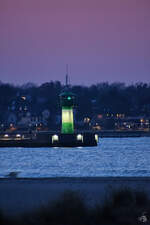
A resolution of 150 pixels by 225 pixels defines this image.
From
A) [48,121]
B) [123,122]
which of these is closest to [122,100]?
[123,122]

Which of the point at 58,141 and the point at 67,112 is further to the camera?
the point at 58,141

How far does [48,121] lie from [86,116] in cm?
791

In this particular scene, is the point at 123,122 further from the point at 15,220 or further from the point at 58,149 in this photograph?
the point at 15,220

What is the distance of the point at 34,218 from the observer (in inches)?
567

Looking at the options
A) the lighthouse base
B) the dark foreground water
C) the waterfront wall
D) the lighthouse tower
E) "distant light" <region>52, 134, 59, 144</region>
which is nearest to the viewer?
the waterfront wall

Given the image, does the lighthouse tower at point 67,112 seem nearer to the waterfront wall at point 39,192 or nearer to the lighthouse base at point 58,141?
the lighthouse base at point 58,141

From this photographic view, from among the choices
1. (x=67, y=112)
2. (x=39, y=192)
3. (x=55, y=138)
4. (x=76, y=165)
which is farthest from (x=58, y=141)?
(x=39, y=192)


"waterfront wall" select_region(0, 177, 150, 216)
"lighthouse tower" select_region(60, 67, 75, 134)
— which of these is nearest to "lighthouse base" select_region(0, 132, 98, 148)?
"lighthouse tower" select_region(60, 67, 75, 134)

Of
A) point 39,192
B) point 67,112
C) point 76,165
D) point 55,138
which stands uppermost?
point 67,112

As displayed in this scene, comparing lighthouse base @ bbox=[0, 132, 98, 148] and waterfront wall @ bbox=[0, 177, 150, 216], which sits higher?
lighthouse base @ bbox=[0, 132, 98, 148]

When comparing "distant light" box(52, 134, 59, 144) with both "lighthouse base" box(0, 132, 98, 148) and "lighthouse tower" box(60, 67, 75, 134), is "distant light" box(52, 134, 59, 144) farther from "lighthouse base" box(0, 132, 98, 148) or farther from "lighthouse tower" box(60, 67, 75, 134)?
"lighthouse tower" box(60, 67, 75, 134)

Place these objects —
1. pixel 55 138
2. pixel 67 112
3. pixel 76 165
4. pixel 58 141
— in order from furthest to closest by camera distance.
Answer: pixel 55 138 → pixel 58 141 → pixel 67 112 → pixel 76 165

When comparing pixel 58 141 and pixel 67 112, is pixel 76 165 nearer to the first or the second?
pixel 67 112

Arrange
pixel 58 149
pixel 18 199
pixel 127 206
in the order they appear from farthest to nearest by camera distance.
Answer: pixel 58 149, pixel 18 199, pixel 127 206
